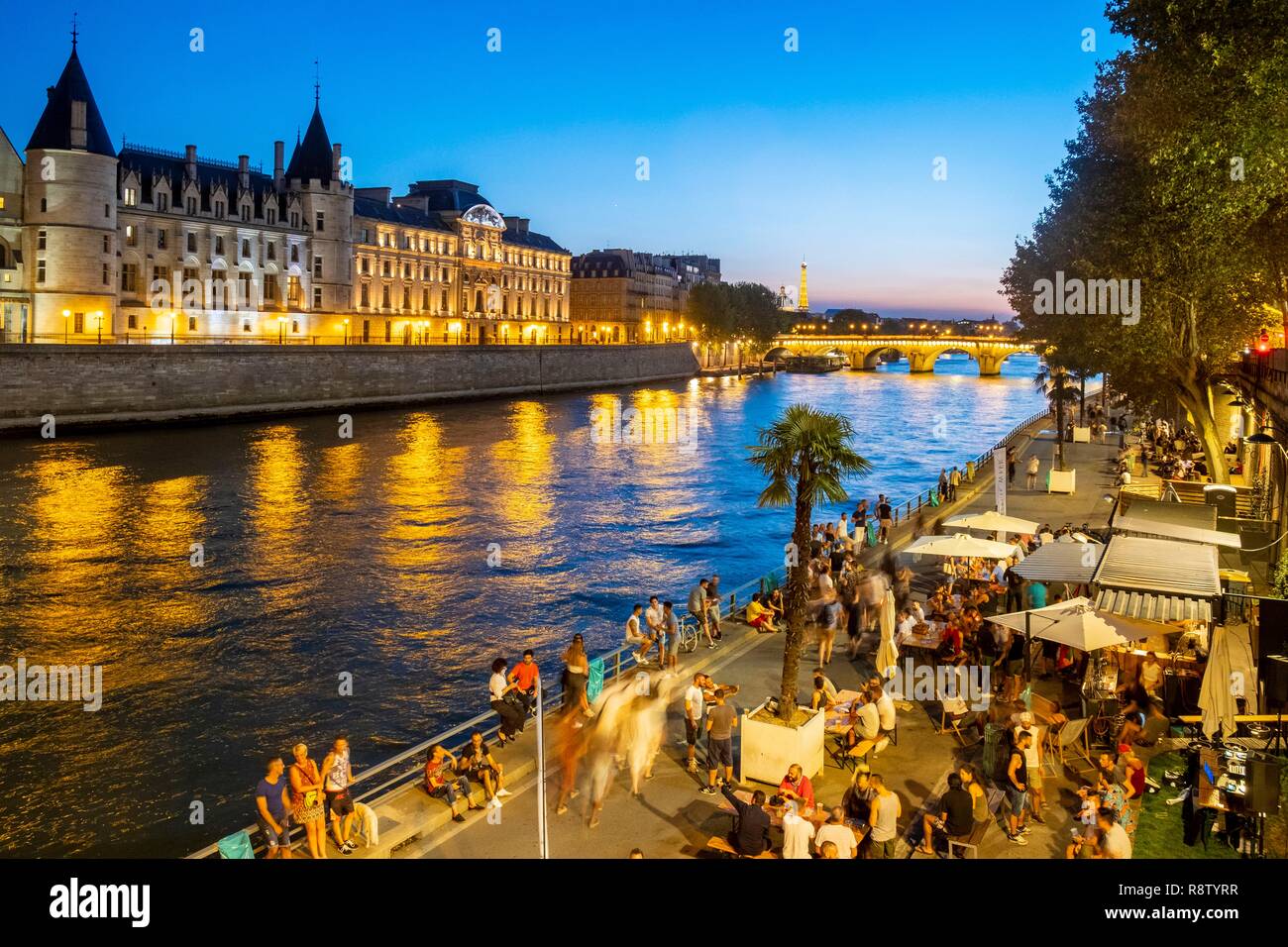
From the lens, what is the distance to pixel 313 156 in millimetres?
83375

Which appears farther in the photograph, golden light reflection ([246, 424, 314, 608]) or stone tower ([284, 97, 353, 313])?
stone tower ([284, 97, 353, 313])

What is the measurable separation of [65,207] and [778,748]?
2561 inches

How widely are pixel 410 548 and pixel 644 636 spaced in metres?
16.3

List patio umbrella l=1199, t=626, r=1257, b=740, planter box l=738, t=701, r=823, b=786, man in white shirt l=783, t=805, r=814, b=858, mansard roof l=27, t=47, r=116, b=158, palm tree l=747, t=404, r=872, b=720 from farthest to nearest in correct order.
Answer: mansard roof l=27, t=47, r=116, b=158 → palm tree l=747, t=404, r=872, b=720 → planter box l=738, t=701, r=823, b=786 → patio umbrella l=1199, t=626, r=1257, b=740 → man in white shirt l=783, t=805, r=814, b=858

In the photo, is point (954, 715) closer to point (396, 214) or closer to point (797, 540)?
point (797, 540)

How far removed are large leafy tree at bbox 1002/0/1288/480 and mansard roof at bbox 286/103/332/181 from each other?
68138mm

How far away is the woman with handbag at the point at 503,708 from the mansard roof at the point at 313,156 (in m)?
79.8

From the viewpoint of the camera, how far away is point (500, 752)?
11805mm

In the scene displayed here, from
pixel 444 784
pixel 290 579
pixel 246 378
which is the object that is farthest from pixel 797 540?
pixel 246 378

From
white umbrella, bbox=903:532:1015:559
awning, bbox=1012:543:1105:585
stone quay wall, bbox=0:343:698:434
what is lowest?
white umbrella, bbox=903:532:1015:559

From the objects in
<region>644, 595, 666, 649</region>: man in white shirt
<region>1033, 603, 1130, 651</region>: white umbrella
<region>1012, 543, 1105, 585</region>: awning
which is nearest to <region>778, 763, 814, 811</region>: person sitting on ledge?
<region>1033, 603, 1130, 651</region>: white umbrella

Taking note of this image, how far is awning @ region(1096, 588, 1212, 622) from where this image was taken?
39.7 feet

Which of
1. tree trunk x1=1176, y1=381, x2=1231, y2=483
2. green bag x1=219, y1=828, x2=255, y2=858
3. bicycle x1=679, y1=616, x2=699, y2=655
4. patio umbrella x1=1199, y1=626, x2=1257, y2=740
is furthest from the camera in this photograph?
tree trunk x1=1176, y1=381, x2=1231, y2=483

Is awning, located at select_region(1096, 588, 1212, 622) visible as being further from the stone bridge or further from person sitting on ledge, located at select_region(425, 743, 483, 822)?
the stone bridge
